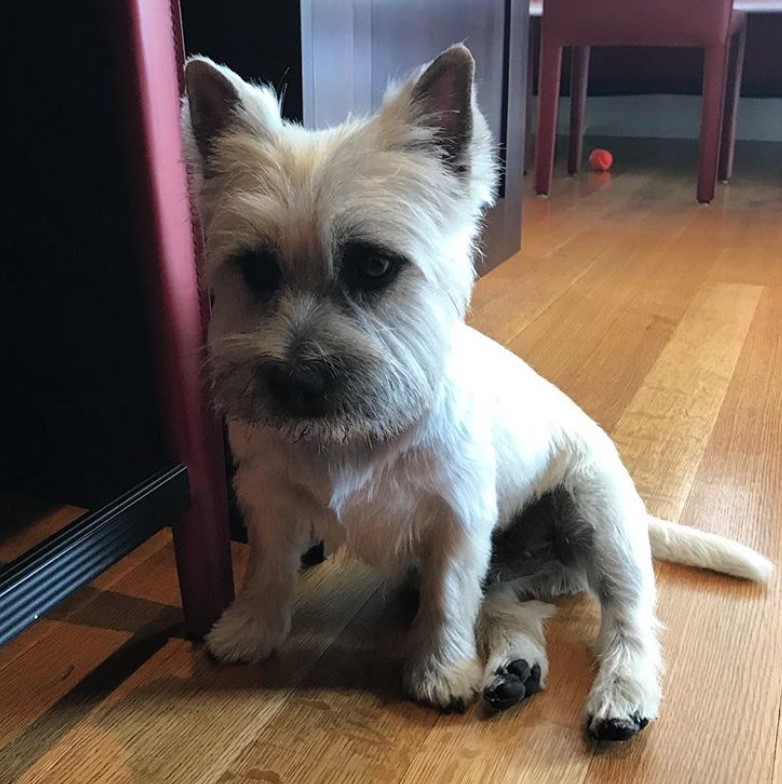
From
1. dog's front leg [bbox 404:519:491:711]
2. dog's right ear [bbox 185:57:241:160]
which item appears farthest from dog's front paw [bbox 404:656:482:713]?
dog's right ear [bbox 185:57:241:160]

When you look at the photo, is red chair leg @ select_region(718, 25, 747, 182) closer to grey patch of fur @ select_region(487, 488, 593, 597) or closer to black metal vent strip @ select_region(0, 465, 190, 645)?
grey patch of fur @ select_region(487, 488, 593, 597)

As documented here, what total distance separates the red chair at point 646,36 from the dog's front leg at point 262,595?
3055mm

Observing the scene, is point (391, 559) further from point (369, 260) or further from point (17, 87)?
point (17, 87)

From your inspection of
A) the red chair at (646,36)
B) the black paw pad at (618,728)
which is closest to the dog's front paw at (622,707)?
the black paw pad at (618,728)

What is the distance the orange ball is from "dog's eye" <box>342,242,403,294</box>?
155 inches

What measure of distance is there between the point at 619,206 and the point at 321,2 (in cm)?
272

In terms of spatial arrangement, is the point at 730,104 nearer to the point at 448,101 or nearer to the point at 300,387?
the point at 448,101

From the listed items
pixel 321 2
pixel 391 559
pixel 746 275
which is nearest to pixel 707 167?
pixel 746 275

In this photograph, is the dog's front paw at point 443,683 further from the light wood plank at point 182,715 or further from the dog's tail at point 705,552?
the dog's tail at point 705,552

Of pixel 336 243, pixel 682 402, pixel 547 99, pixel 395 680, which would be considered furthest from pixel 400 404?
pixel 547 99

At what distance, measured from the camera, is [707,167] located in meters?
3.88

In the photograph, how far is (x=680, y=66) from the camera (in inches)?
194

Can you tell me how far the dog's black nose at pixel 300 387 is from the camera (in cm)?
99

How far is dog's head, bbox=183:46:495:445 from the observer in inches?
39.5
